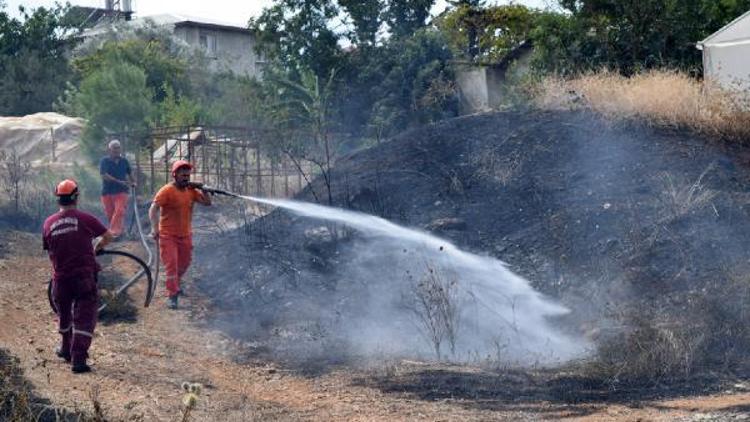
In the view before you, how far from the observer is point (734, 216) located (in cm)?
1081

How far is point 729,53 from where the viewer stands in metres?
18.1

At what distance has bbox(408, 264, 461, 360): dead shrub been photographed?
906 cm

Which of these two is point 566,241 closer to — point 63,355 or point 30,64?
point 63,355

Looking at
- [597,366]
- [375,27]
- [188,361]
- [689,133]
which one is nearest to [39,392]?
[188,361]

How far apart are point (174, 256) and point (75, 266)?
2.75 metres

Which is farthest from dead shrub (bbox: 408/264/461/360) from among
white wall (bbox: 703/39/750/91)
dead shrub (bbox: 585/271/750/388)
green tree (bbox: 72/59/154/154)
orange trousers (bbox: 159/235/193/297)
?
green tree (bbox: 72/59/154/154)

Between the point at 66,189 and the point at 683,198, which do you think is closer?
the point at 66,189

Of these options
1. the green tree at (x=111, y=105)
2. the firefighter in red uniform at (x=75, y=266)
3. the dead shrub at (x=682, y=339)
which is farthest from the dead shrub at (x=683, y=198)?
the green tree at (x=111, y=105)

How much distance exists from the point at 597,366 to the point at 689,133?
22.1ft

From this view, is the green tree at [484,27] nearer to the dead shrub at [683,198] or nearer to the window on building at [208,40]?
the window on building at [208,40]

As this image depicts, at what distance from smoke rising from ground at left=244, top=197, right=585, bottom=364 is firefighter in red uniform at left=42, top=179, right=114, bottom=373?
242 cm

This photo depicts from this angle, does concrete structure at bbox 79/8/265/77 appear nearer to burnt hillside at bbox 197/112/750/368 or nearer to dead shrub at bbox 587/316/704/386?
burnt hillside at bbox 197/112/750/368

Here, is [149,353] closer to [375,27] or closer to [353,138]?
[353,138]

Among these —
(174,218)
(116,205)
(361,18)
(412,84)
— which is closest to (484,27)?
(361,18)
